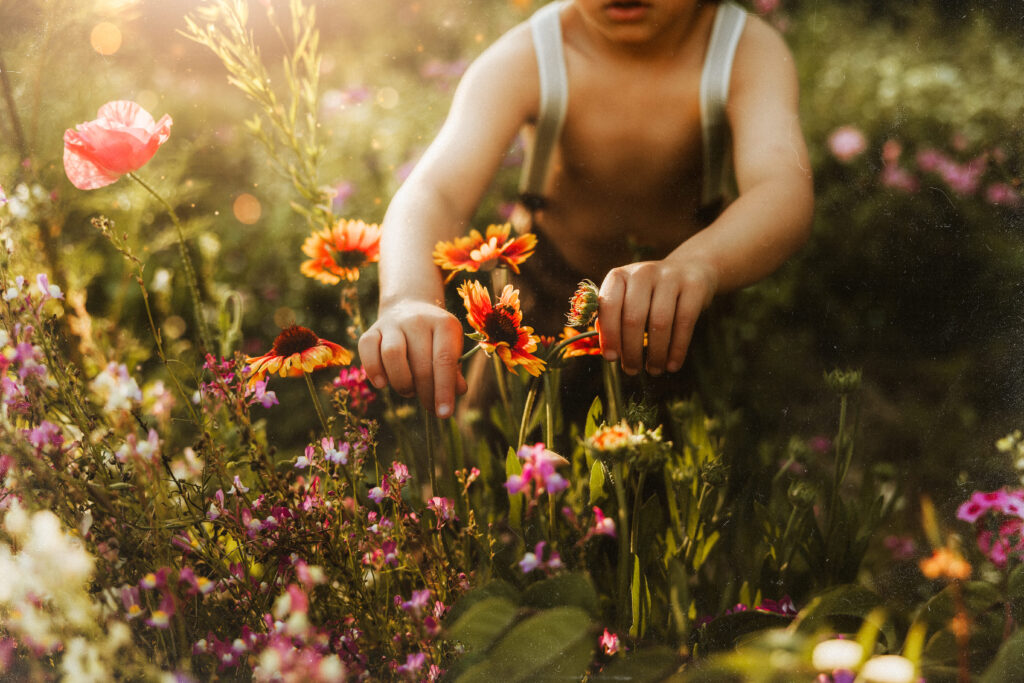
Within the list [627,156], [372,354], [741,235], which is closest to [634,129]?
[627,156]

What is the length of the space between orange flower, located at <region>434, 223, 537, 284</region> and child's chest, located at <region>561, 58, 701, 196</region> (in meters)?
0.13

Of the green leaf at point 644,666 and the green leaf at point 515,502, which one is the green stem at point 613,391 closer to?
the green leaf at point 515,502

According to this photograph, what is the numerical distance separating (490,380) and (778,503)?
407mm

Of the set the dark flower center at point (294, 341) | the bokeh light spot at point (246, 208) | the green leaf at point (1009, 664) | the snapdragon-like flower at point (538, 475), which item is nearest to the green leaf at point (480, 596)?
the snapdragon-like flower at point (538, 475)

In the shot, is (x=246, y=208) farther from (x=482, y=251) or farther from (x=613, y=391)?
(x=613, y=391)

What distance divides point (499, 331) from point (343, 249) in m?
0.26

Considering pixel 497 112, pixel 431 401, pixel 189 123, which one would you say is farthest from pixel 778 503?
pixel 189 123

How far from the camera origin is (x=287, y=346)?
0.85 metres

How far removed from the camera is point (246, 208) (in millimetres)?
1020

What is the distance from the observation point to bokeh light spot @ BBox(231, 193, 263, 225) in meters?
1.01

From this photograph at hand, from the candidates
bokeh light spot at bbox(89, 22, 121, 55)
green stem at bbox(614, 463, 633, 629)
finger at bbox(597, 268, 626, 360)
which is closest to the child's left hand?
finger at bbox(597, 268, 626, 360)

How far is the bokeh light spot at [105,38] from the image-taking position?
3.11 feet

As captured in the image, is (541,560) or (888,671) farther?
(541,560)

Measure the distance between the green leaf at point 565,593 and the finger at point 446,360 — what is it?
0.21m
